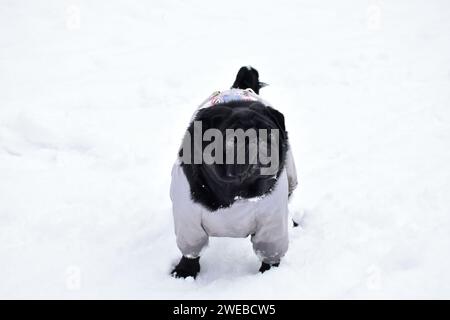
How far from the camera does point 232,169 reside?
1.88 meters

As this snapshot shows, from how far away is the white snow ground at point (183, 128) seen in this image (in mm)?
2342

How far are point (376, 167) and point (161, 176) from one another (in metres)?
1.76

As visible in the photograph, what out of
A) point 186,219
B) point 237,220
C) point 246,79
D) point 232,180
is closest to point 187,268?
point 186,219

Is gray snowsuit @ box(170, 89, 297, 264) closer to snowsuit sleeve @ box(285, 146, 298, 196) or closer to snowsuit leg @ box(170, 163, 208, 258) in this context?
snowsuit leg @ box(170, 163, 208, 258)

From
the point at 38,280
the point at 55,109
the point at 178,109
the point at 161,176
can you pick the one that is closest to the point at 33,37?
the point at 55,109

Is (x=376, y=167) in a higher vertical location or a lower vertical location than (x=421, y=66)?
lower

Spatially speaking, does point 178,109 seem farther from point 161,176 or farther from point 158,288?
point 158,288

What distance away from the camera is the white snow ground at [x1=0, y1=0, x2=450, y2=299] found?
234cm

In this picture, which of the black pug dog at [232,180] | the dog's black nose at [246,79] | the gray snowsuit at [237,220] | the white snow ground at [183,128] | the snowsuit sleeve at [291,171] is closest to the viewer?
the black pug dog at [232,180]

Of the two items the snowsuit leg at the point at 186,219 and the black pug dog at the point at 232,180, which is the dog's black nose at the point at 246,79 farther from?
the snowsuit leg at the point at 186,219

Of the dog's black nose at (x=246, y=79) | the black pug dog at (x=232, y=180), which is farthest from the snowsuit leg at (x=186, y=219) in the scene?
the dog's black nose at (x=246, y=79)

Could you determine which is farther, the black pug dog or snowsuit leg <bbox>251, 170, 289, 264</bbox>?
snowsuit leg <bbox>251, 170, 289, 264</bbox>

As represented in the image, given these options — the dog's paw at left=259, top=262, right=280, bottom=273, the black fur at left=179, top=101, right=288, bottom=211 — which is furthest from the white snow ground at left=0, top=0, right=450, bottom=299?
the black fur at left=179, top=101, right=288, bottom=211

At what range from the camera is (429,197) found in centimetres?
280
